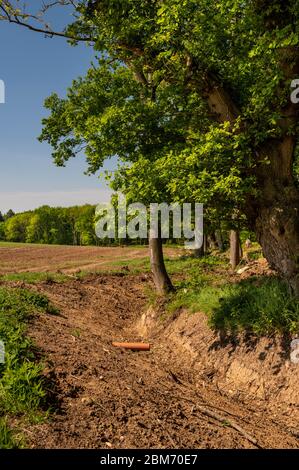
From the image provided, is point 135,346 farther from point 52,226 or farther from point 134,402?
point 52,226

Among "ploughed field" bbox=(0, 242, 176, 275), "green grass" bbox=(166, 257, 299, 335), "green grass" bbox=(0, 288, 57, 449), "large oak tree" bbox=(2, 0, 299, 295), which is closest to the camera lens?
"green grass" bbox=(0, 288, 57, 449)

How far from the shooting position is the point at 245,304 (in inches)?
339

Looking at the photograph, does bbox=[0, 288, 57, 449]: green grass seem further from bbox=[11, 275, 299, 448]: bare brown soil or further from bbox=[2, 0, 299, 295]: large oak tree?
bbox=[2, 0, 299, 295]: large oak tree

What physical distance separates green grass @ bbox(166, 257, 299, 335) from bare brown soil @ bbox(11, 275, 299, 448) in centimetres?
123

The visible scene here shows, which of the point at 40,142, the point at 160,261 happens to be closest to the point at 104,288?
the point at 160,261

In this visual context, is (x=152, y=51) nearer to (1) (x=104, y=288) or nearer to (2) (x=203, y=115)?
(2) (x=203, y=115)

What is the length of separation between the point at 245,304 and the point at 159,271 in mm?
4413

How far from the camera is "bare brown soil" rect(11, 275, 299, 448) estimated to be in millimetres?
4398

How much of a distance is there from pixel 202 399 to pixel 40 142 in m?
9.30

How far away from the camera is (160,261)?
41.7ft

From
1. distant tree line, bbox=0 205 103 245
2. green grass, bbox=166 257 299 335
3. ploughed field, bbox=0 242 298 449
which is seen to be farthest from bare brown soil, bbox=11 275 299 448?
distant tree line, bbox=0 205 103 245
